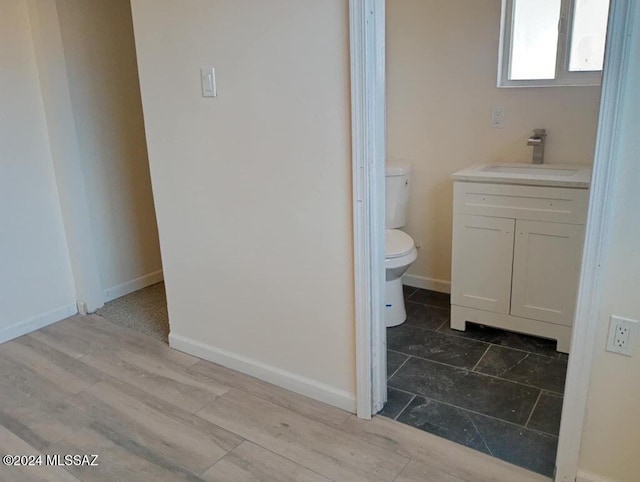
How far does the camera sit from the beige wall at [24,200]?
8.70 feet

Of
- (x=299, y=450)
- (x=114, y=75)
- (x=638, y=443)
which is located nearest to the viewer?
(x=638, y=443)

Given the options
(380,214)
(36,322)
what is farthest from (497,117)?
(36,322)

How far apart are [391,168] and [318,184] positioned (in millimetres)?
1158

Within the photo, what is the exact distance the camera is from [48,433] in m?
2.03

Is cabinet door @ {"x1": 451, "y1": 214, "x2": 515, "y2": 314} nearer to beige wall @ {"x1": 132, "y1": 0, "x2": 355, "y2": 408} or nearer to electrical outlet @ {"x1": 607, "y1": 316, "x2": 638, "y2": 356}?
beige wall @ {"x1": 132, "y1": 0, "x2": 355, "y2": 408}

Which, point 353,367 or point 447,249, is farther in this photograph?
point 447,249

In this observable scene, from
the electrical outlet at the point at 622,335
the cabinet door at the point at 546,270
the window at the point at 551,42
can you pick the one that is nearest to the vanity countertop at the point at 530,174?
the cabinet door at the point at 546,270

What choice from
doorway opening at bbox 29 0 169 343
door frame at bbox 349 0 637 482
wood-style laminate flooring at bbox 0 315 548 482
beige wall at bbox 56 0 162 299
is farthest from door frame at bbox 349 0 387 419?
beige wall at bbox 56 0 162 299

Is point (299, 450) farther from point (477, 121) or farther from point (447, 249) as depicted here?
point (477, 121)

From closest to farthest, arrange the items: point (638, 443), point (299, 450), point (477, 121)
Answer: point (638, 443), point (299, 450), point (477, 121)

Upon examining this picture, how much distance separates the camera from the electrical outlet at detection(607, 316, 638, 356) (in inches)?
56.3

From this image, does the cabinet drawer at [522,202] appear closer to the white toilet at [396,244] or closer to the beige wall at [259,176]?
the white toilet at [396,244]

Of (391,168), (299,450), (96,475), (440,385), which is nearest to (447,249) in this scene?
(391,168)

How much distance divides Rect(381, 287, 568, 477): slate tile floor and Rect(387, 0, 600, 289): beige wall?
666 mm
